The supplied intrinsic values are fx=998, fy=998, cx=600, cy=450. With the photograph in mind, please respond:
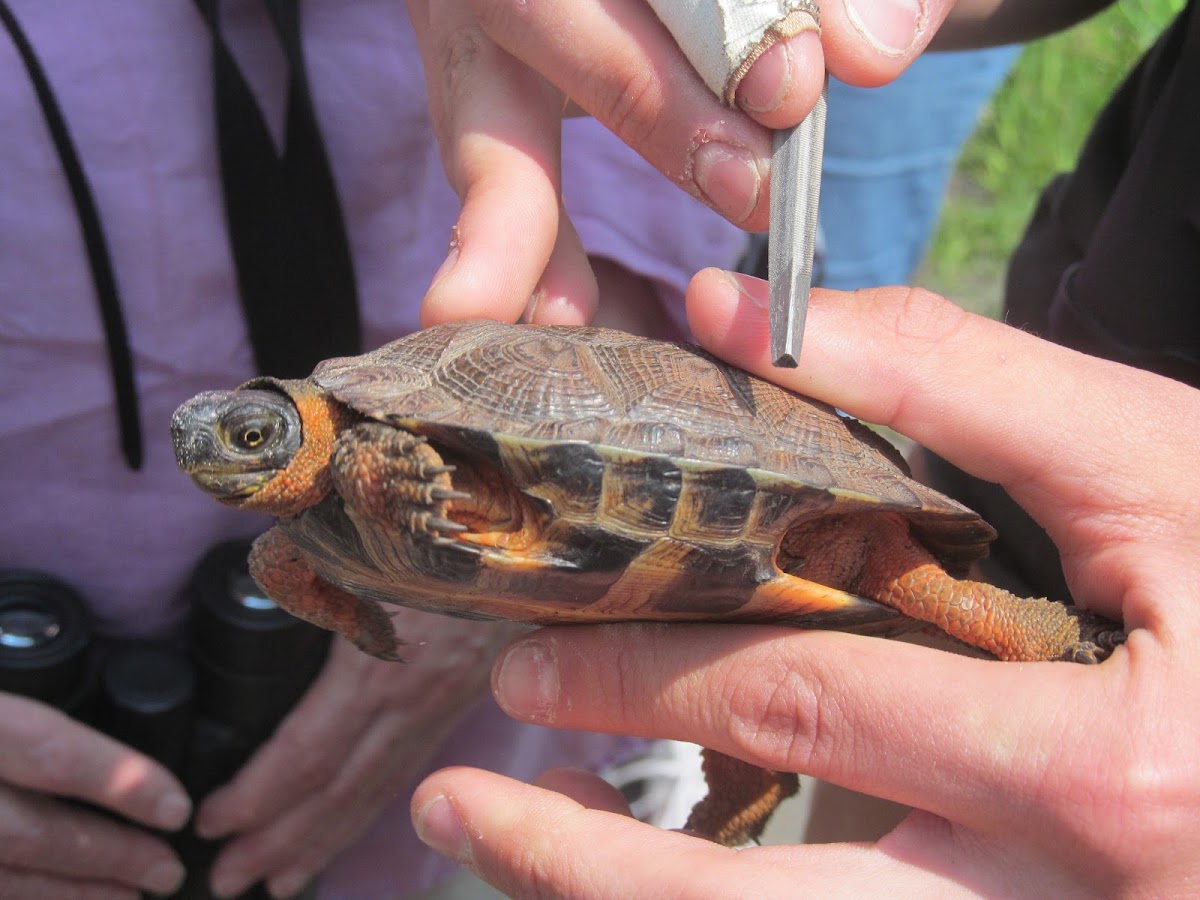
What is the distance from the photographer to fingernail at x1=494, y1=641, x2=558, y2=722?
1.72 metres

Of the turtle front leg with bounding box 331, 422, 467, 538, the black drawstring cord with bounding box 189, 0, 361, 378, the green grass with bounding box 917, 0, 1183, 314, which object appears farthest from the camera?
the green grass with bounding box 917, 0, 1183, 314

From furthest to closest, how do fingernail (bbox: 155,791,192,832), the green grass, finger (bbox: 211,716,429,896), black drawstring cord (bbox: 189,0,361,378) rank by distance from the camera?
the green grass
finger (bbox: 211,716,429,896)
fingernail (bbox: 155,791,192,832)
black drawstring cord (bbox: 189,0,361,378)

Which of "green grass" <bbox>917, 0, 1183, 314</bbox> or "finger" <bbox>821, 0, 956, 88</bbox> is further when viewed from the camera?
"green grass" <bbox>917, 0, 1183, 314</bbox>

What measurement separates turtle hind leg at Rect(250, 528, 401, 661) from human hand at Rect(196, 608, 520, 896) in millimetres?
500

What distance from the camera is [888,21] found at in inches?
61.0

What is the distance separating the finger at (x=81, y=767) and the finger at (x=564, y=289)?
139 cm

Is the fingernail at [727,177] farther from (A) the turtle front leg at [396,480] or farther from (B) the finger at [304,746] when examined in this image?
(B) the finger at [304,746]

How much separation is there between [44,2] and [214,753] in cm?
178

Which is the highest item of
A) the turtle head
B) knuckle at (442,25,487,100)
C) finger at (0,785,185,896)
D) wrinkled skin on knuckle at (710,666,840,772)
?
knuckle at (442,25,487,100)

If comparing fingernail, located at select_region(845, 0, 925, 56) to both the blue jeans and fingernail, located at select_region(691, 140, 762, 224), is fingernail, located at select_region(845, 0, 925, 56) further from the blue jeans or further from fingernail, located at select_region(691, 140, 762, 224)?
the blue jeans

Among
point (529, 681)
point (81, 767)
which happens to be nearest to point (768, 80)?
point (529, 681)

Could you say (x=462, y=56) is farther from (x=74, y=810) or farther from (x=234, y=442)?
(x=74, y=810)

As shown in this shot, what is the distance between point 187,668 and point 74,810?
418mm

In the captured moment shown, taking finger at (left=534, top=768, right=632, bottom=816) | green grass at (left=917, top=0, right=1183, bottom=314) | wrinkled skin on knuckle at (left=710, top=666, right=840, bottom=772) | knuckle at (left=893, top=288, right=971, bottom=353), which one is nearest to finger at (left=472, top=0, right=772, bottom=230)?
knuckle at (left=893, top=288, right=971, bottom=353)
